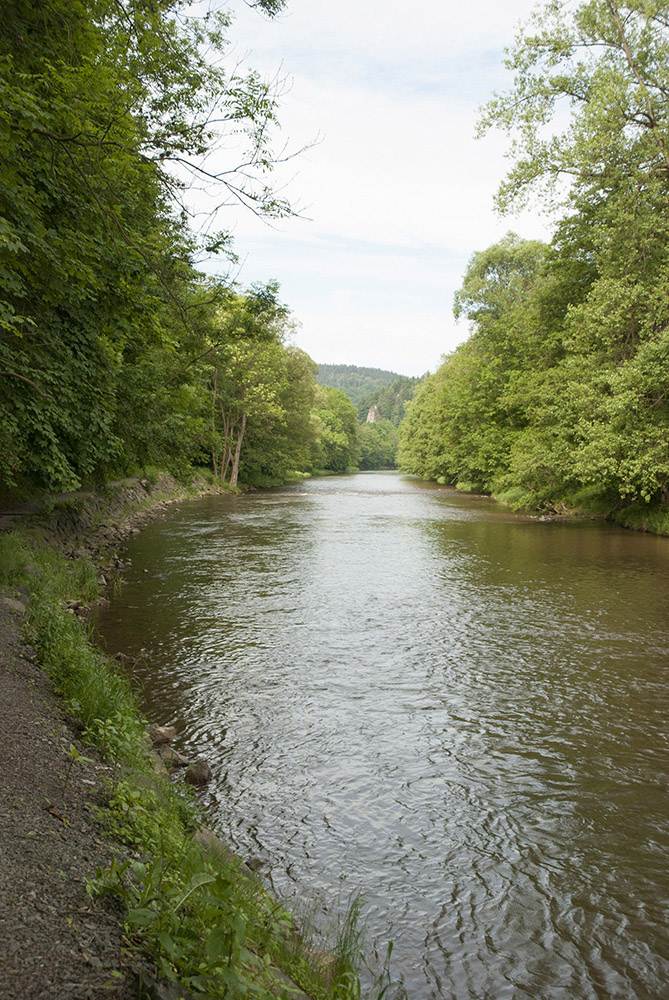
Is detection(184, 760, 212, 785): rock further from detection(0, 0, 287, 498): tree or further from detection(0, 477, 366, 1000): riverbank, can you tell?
detection(0, 0, 287, 498): tree

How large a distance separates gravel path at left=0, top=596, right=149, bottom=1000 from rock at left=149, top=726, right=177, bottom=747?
1520mm

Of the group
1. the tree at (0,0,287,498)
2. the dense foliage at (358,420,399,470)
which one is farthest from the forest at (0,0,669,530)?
the dense foliage at (358,420,399,470)

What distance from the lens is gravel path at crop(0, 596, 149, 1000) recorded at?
8.04 ft

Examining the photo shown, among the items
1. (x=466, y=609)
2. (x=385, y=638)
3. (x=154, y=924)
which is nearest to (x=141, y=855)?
(x=154, y=924)

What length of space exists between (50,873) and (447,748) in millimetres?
4665

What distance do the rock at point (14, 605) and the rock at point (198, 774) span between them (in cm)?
350

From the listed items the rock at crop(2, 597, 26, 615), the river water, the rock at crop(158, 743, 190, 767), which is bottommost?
the river water

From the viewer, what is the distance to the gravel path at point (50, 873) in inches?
96.4

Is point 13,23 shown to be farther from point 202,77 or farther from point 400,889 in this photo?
point 400,889


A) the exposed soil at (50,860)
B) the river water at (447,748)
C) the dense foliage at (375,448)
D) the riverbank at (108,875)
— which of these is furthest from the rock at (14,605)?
the dense foliage at (375,448)

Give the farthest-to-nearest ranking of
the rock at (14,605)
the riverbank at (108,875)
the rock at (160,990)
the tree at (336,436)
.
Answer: the tree at (336,436) → the rock at (14,605) → the riverbank at (108,875) → the rock at (160,990)

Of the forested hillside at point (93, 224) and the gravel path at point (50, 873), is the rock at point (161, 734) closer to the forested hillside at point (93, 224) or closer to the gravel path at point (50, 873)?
the gravel path at point (50, 873)

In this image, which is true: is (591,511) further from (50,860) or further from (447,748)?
(50,860)

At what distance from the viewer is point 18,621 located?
7.59 m
